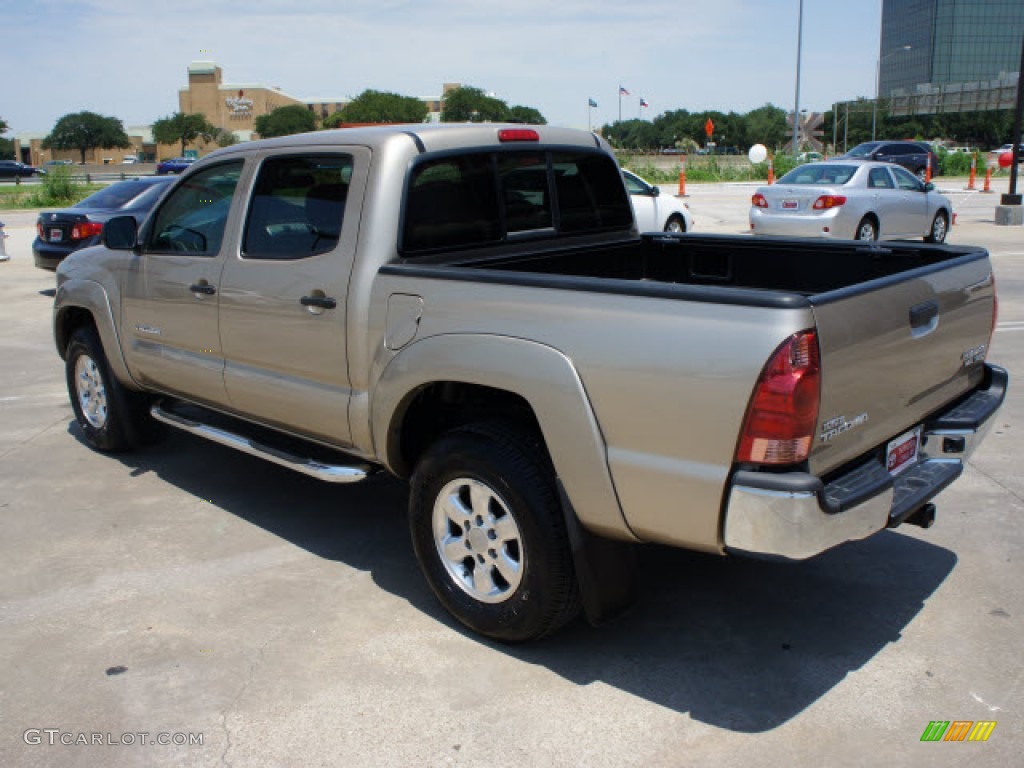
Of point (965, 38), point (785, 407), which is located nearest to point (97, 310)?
point (785, 407)

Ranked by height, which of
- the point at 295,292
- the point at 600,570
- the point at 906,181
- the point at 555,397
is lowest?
the point at 600,570

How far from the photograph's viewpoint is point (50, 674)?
371cm

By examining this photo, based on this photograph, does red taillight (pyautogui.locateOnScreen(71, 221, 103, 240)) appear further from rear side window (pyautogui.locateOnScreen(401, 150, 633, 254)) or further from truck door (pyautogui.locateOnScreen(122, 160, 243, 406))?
rear side window (pyautogui.locateOnScreen(401, 150, 633, 254))

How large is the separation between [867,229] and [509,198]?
506 inches

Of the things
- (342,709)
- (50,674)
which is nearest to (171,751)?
(342,709)

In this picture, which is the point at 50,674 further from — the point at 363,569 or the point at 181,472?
the point at 181,472

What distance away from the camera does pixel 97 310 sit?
5.84 metres

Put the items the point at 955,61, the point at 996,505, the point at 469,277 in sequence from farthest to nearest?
1. the point at 955,61
2. the point at 996,505
3. the point at 469,277

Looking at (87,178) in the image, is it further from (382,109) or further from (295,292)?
(382,109)

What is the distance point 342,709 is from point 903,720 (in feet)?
6.26

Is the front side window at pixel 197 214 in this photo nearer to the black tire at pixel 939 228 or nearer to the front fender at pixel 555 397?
the front fender at pixel 555 397

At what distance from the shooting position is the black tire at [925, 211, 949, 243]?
17641 mm

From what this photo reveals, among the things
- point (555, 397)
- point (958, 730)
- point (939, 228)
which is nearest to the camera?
point (958, 730)

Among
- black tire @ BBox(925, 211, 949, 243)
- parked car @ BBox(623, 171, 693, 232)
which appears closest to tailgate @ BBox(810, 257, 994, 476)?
parked car @ BBox(623, 171, 693, 232)
